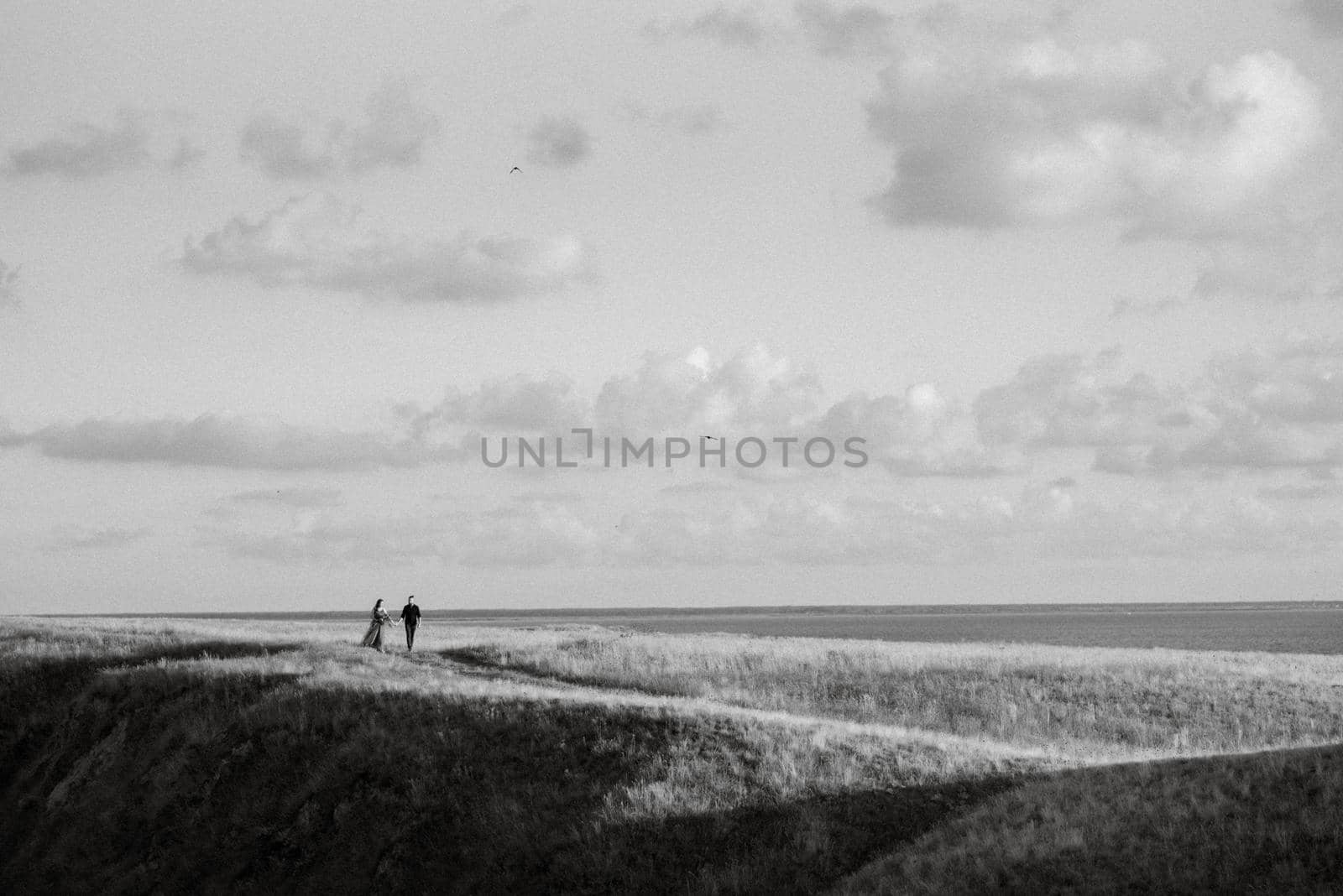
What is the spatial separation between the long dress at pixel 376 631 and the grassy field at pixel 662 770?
135 centimetres

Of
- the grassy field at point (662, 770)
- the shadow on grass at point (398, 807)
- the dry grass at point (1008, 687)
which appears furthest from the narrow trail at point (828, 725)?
the dry grass at point (1008, 687)

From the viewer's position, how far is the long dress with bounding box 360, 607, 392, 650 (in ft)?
159

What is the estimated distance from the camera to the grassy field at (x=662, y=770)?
2325 cm

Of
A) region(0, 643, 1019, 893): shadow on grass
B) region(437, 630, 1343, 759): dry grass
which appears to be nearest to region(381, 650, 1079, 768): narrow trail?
region(0, 643, 1019, 893): shadow on grass

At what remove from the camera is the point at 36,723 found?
47.1 meters

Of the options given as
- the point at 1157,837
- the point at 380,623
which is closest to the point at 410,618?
the point at 380,623

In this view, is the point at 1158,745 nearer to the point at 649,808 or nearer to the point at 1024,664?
the point at 1024,664

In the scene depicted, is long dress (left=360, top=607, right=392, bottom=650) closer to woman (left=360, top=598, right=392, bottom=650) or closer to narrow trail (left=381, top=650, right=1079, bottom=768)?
woman (left=360, top=598, right=392, bottom=650)

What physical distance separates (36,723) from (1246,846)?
1698 inches

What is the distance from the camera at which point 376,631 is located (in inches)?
1925

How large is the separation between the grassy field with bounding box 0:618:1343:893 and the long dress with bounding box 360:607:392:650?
1352mm

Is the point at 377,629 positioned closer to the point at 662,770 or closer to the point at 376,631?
the point at 376,631

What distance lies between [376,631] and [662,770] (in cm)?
2368

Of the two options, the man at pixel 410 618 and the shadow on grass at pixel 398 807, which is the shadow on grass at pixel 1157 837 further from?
the man at pixel 410 618
